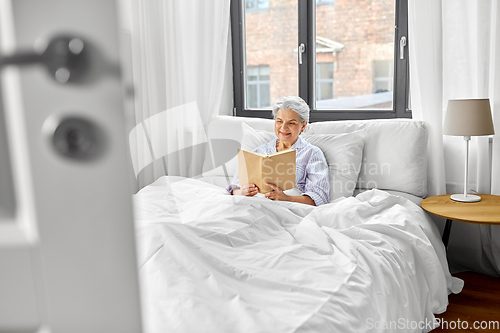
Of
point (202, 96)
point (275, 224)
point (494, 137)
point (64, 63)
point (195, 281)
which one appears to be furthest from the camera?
point (202, 96)

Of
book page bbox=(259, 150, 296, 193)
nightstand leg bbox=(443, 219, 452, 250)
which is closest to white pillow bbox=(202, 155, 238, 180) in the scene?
book page bbox=(259, 150, 296, 193)

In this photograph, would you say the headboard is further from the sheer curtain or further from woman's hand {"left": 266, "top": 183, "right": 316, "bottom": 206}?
woman's hand {"left": 266, "top": 183, "right": 316, "bottom": 206}

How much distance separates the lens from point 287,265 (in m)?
1.35

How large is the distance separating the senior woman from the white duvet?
0.17 m

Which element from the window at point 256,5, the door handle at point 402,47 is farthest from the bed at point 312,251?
the window at point 256,5

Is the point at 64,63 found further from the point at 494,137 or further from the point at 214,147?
the point at 214,147

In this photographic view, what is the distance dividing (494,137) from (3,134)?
2.34 metres

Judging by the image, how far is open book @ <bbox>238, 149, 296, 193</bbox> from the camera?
1.88m

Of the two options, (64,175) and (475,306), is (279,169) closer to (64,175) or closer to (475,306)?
(475,306)

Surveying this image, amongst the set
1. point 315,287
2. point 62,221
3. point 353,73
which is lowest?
point 315,287

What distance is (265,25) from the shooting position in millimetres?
3297

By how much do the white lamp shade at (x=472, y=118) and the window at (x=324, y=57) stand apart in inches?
26.1

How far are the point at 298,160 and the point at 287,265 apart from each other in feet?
3.09

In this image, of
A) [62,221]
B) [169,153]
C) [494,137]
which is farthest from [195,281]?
[169,153]
